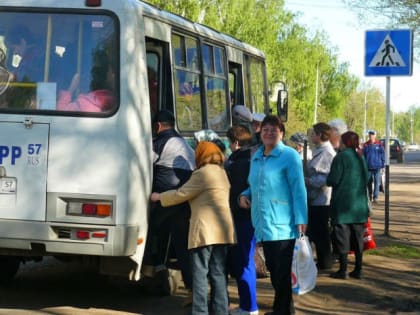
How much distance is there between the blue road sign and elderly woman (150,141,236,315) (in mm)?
6301

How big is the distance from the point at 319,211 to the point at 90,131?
410cm

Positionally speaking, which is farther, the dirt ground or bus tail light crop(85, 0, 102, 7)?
the dirt ground

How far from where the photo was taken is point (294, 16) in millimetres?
60469

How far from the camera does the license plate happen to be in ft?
24.4

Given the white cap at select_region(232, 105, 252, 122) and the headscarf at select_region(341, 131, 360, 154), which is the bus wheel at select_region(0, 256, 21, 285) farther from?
the headscarf at select_region(341, 131, 360, 154)

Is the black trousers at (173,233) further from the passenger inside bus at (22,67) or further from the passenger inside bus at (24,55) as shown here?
the passenger inside bus at (24,55)

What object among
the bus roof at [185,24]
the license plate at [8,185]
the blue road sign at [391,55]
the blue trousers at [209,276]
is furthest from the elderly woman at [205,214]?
the blue road sign at [391,55]

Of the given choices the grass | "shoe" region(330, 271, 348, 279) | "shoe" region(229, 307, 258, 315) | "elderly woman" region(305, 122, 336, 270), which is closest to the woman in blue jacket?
"shoe" region(229, 307, 258, 315)

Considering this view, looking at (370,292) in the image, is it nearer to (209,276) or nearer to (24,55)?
(209,276)

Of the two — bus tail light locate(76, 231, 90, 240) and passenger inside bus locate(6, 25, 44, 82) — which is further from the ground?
passenger inside bus locate(6, 25, 44, 82)

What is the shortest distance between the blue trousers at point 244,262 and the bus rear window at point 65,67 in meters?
1.68

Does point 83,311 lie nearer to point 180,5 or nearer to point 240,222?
point 240,222

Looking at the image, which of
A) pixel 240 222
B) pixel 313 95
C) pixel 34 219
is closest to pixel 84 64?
pixel 34 219

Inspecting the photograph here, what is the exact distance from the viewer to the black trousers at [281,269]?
23.9ft
